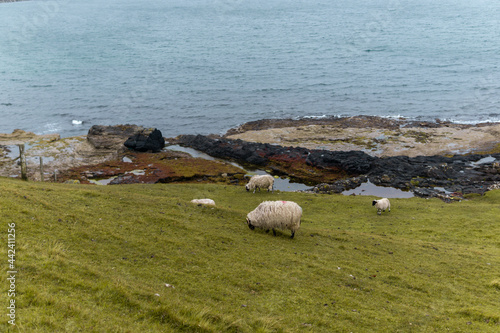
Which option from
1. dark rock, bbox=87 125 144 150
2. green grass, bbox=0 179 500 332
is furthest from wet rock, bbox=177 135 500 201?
green grass, bbox=0 179 500 332

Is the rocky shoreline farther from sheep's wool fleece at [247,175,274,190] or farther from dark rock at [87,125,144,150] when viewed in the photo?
sheep's wool fleece at [247,175,274,190]

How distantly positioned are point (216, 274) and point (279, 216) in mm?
7820

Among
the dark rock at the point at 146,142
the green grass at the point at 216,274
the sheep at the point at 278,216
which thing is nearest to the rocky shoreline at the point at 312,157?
the dark rock at the point at 146,142

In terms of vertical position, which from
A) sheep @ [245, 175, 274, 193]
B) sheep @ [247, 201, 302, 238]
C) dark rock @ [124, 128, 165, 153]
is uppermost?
sheep @ [247, 201, 302, 238]

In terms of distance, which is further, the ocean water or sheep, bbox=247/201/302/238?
the ocean water

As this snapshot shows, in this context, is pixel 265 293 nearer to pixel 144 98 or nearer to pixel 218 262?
pixel 218 262

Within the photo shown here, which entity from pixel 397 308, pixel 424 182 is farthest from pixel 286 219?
pixel 424 182

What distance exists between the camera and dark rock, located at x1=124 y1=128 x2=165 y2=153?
68.2m

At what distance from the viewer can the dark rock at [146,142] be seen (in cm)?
6825

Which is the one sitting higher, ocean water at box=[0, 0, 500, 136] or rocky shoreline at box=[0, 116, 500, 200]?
ocean water at box=[0, 0, 500, 136]

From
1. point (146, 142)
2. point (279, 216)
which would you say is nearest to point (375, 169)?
point (279, 216)

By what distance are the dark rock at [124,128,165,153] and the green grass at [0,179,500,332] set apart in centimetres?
4339

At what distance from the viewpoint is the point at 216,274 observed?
1625cm

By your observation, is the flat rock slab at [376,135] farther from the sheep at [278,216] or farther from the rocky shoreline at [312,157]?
the sheep at [278,216]
